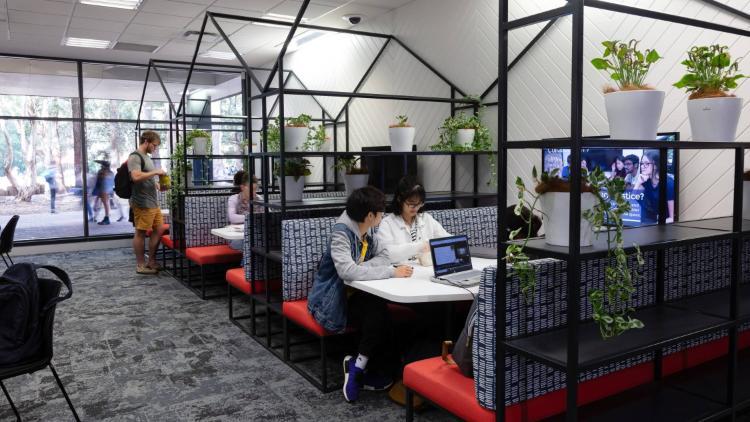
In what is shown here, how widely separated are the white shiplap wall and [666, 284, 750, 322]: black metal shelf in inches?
29.4

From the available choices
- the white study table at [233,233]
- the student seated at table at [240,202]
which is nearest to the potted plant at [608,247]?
the white study table at [233,233]

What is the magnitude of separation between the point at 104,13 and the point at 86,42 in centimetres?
175

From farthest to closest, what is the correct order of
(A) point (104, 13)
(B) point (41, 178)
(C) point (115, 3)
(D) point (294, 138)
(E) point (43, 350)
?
(B) point (41, 178) < (A) point (104, 13) < (C) point (115, 3) < (D) point (294, 138) < (E) point (43, 350)

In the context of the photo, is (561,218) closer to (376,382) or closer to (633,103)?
(633,103)

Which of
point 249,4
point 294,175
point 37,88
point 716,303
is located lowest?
point 716,303

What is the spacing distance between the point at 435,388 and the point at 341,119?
527 cm

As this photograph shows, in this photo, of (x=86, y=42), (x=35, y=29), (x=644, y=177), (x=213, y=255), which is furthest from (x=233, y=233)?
(x=86, y=42)

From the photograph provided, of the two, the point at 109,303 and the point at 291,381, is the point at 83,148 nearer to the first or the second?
the point at 109,303

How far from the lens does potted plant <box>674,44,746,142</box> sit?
2.38 meters

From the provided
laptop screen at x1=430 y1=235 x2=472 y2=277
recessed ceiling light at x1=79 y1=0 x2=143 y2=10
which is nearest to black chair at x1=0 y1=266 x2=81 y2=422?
laptop screen at x1=430 y1=235 x2=472 y2=277

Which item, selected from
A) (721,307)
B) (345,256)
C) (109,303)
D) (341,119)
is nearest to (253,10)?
(341,119)

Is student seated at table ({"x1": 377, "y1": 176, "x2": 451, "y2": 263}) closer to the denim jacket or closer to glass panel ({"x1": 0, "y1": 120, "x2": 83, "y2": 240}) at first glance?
the denim jacket

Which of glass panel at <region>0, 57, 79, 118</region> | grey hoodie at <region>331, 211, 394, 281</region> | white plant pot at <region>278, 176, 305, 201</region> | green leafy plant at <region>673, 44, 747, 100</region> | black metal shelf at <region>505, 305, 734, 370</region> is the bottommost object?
black metal shelf at <region>505, 305, 734, 370</region>

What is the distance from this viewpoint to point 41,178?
912cm
